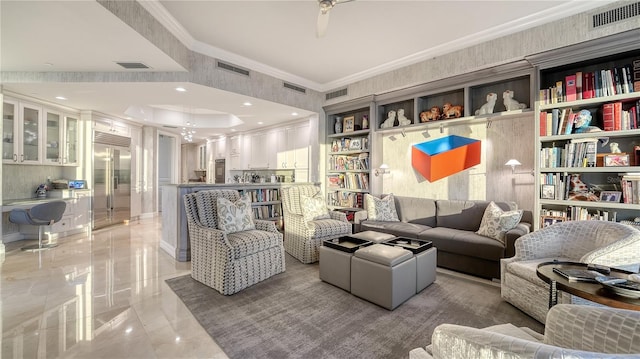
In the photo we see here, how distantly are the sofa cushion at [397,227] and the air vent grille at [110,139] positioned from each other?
6203 millimetres

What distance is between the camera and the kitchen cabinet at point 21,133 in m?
4.50

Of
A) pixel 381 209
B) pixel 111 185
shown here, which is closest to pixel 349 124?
pixel 381 209

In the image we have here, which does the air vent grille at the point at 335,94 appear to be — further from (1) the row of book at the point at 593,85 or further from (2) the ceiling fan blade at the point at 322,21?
(1) the row of book at the point at 593,85

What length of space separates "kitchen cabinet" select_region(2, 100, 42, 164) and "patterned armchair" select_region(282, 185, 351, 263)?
15.5 ft

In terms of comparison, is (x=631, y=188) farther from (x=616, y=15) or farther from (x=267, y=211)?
(x=267, y=211)

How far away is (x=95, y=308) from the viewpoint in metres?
2.48

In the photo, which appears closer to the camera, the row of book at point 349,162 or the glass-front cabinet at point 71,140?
the row of book at point 349,162

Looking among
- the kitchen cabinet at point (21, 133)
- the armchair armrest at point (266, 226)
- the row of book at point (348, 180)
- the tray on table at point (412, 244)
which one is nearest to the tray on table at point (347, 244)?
the tray on table at point (412, 244)

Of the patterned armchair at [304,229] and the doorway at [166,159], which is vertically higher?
the doorway at [166,159]

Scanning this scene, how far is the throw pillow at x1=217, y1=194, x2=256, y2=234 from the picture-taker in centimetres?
314

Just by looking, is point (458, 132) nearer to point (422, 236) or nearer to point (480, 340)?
point (422, 236)

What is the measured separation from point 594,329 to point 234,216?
3.04m

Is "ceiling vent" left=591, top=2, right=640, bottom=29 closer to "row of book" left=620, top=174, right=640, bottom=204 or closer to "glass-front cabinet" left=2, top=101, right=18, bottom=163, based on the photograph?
"row of book" left=620, top=174, right=640, bottom=204

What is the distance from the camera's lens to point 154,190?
761cm
